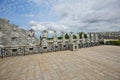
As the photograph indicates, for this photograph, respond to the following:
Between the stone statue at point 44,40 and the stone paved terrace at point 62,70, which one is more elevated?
the stone statue at point 44,40

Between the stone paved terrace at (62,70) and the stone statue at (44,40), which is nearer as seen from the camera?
the stone paved terrace at (62,70)

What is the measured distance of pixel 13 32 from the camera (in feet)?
41.9

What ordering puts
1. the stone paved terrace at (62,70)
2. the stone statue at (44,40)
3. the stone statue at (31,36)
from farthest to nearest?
the stone statue at (44,40)
the stone statue at (31,36)
the stone paved terrace at (62,70)

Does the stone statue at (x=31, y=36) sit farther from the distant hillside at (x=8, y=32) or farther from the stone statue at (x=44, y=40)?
the stone statue at (x=44, y=40)

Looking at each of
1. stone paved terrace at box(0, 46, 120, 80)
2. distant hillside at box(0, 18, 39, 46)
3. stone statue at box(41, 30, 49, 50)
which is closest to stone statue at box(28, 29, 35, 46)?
distant hillside at box(0, 18, 39, 46)

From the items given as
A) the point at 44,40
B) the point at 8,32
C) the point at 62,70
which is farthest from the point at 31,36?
the point at 62,70

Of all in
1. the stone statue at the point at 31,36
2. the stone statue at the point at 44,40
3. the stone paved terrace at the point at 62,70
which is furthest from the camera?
the stone statue at the point at 44,40

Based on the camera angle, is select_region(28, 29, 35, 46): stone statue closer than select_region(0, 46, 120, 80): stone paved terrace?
No

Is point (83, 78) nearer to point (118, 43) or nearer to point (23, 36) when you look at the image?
point (23, 36)

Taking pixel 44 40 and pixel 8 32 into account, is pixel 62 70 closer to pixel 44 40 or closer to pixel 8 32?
pixel 44 40

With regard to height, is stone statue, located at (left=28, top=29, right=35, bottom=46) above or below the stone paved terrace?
above

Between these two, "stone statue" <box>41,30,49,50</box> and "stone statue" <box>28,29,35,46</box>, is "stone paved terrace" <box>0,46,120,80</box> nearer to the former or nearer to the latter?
"stone statue" <box>28,29,35,46</box>

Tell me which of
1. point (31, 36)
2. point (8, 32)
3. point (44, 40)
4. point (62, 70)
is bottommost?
point (62, 70)

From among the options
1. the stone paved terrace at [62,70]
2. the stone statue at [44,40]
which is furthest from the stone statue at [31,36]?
the stone paved terrace at [62,70]
